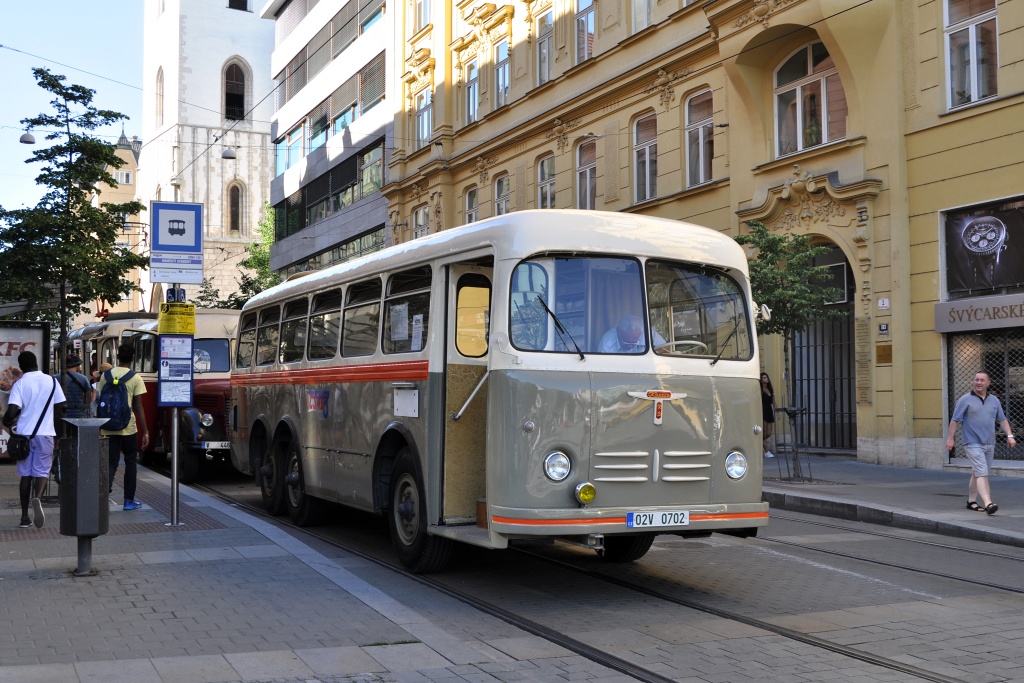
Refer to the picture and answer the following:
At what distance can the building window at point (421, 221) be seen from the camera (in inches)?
1480

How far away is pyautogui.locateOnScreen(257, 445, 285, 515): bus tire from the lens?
1267 centimetres

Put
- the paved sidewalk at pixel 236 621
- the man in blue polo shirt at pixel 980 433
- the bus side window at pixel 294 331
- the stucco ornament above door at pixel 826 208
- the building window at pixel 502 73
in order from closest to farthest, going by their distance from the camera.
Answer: the paved sidewalk at pixel 236 621 → the bus side window at pixel 294 331 → the man in blue polo shirt at pixel 980 433 → the stucco ornament above door at pixel 826 208 → the building window at pixel 502 73

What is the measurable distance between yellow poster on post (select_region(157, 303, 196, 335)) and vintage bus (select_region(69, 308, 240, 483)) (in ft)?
10.4

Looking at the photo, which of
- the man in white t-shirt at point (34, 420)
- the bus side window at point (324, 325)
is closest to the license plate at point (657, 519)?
the bus side window at point (324, 325)

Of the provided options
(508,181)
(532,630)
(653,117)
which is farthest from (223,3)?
(532,630)

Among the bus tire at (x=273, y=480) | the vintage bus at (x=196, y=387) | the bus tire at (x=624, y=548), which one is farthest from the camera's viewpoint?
the vintage bus at (x=196, y=387)

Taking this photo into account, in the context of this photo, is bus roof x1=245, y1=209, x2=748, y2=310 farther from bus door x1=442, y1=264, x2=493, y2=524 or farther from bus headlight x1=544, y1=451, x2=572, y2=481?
bus headlight x1=544, y1=451, x2=572, y2=481

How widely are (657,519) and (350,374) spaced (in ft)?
12.4

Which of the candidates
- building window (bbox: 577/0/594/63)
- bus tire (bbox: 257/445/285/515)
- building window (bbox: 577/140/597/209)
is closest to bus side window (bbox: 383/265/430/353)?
bus tire (bbox: 257/445/285/515)

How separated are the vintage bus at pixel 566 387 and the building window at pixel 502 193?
2352cm

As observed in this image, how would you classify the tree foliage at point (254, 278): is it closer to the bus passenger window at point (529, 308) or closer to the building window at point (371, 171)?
the building window at point (371, 171)

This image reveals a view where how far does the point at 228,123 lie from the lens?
80375 mm

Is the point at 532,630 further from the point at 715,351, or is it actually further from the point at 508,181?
the point at 508,181

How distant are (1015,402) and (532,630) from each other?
1353cm
